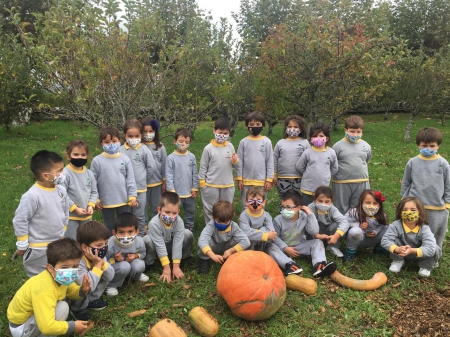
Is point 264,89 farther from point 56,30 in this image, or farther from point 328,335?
point 328,335

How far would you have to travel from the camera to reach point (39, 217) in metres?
3.91

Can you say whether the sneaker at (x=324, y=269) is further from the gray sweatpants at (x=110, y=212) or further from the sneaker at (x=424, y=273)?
the gray sweatpants at (x=110, y=212)

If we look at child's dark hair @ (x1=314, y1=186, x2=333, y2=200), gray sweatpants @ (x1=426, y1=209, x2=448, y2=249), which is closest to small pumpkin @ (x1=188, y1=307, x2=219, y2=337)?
child's dark hair @ (x1=314, y1=186, x2=333, y2=200)

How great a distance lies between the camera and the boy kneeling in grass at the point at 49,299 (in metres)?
3.17

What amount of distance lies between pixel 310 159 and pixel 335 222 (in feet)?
3.57

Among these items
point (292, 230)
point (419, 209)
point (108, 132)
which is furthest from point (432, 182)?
point (108, 132)

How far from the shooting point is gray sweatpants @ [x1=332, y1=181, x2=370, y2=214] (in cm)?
596

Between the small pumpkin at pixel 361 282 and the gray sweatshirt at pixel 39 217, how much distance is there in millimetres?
3533

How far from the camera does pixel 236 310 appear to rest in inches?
154

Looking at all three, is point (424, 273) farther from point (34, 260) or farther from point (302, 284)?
point (34, 260)

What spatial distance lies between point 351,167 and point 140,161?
136 inches

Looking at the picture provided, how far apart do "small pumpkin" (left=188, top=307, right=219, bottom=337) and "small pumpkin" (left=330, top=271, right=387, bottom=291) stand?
1.88 meters

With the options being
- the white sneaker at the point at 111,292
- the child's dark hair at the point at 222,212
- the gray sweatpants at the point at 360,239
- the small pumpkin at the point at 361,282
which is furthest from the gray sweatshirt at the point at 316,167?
the white sneaker at the point at 111,292

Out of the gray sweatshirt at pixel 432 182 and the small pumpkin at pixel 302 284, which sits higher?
the gray sweatshirt at pixel 432 182
